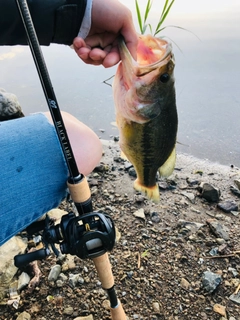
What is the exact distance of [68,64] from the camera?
402cm

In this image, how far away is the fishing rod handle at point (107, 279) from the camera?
4.42 feet

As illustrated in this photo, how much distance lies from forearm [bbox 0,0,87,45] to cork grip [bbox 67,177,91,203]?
1.98ft

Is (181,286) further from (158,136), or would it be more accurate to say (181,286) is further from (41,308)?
(158,136)

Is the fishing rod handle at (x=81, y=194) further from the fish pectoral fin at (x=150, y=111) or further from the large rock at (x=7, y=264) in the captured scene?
the large rock at (x=7, y=264)

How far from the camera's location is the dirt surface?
164 cm

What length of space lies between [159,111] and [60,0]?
548 millimetres

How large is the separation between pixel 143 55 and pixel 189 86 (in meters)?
2.20

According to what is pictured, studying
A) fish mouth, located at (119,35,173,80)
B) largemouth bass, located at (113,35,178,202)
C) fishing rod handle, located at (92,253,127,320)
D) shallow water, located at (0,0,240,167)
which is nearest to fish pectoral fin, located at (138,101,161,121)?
largemouth bass, located at (113,35,178,202)

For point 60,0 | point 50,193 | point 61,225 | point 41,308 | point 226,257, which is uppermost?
point 60,0

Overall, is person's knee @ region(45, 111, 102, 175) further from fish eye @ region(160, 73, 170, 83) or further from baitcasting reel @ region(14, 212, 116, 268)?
fish eye @ region(160, 73, 170, 83)

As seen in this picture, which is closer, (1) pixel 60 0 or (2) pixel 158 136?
(1) pixel 60 0

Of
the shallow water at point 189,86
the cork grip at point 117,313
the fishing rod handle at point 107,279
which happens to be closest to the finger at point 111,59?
the fishing rod handle at point 107,279

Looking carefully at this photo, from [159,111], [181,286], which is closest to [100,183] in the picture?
[181,286]

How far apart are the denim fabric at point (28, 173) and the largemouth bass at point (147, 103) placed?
317 millimetres
